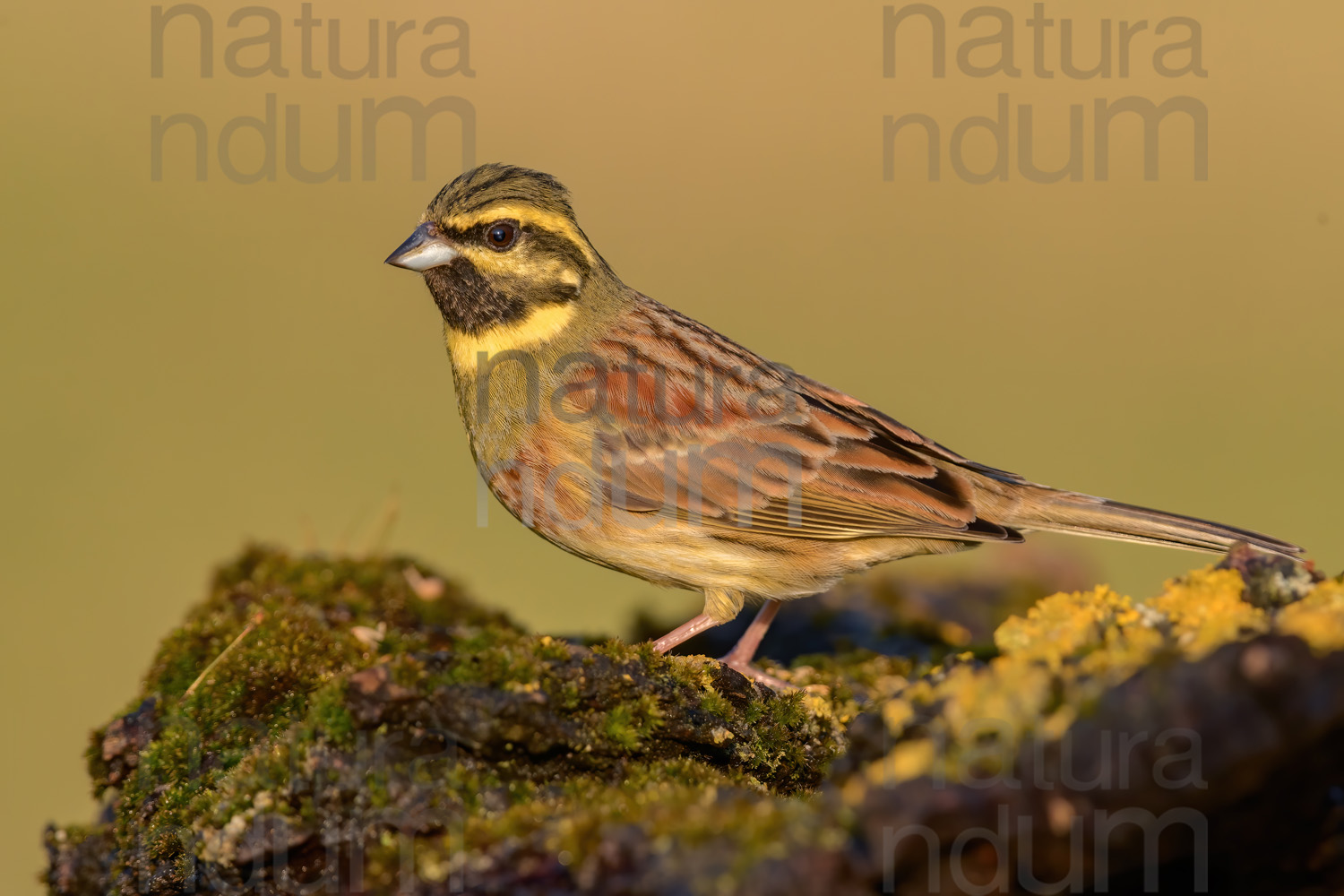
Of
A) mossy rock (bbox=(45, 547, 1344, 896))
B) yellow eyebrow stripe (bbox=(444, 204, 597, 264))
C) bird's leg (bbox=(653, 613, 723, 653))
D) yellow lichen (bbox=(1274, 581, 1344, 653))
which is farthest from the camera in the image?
yellow eyebrow stripe (bbox=(444, 204, 597, 264))

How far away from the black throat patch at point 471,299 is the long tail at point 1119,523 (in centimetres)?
304

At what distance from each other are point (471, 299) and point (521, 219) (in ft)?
1.79

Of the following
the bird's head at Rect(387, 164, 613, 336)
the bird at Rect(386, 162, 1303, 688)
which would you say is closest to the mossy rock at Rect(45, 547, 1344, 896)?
the bird at Rect(386, 162, 1303, 688)

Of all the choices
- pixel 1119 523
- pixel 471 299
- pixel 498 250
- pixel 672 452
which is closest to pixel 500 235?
pixel 498 250

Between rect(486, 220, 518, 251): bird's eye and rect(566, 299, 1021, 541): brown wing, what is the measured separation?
0.76 m

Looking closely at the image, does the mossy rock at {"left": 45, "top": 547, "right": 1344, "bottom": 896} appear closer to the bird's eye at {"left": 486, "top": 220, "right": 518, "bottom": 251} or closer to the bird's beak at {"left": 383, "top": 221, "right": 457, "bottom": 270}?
the bird's beak at {"left": 383, "top": 221, "right": 457, "bottom": 270}

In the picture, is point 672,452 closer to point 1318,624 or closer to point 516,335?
point 516,335

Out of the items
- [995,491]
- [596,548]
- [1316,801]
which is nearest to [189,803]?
[596,548]

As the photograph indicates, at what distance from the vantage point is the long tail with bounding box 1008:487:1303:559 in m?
5.31

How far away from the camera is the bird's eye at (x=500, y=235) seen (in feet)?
19.6

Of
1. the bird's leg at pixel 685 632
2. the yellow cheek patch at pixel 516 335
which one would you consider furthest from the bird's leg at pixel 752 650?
the yellow cheek patch at pixel 516 335

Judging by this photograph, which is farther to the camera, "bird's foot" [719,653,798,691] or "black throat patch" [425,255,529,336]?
"black throat patch" [425,255,529,336]

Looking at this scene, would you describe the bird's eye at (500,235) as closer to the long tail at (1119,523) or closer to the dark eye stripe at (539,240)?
the dark eye stripe at (539,240)

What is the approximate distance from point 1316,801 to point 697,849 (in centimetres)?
134
